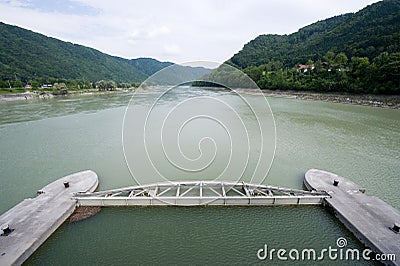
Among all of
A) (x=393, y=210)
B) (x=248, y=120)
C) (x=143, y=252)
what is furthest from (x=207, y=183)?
(x=248, y=120)

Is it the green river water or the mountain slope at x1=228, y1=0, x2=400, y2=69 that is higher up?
the mountain slope at x1=228, y1=0, x2=400, y2=69

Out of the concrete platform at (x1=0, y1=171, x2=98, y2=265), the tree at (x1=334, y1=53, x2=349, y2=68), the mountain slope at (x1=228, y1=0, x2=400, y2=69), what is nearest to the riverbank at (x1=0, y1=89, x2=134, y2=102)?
the mountain slope at (x1=228, y1=0, x2=400, y2=69)

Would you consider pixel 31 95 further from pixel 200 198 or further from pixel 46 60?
pixel 200 198

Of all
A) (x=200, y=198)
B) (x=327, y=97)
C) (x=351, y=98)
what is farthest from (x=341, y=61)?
(x=200, y=198)

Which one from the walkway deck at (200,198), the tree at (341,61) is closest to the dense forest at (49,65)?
the tree at (341,61)

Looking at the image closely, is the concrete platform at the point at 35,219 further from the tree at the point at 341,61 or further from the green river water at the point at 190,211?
the tree at the point at 341,61

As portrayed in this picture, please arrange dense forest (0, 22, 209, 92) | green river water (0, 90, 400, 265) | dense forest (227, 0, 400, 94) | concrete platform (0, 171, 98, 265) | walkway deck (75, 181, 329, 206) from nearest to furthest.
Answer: concrete platform (0, 171, 98, 265)
green river water (0, 90, 400, 265)
walkway deck (75, 181, 329, 206)
dense forest (227, 0, 400, 94)
dense forest (0, 22, 209, 92)

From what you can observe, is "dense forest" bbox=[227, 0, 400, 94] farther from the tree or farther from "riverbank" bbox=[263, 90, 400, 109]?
"riverbank" bbox=[263, 90, 400, 109]
